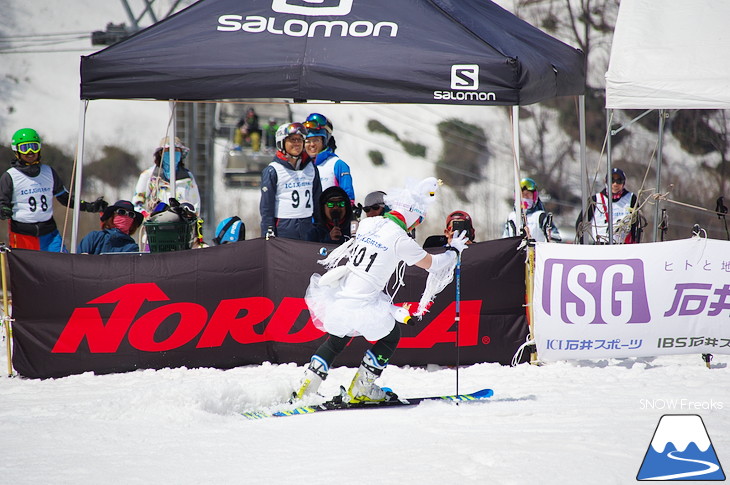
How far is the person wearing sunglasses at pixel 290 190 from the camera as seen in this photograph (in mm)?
8680

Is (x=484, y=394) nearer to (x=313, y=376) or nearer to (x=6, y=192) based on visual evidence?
(x=313, y=376)

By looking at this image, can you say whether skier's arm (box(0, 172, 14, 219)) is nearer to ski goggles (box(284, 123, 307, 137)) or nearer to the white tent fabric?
ski goggles (box(284, 123, 307, 137))

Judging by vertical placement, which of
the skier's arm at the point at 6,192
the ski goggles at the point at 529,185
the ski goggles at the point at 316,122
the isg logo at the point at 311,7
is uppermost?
the isg logo at the point at 311,7

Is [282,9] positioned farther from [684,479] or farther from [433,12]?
[684,479]

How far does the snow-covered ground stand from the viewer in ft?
14.7

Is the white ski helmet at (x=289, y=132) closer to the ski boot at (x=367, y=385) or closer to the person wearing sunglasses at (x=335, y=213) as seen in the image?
the person wearing sunglasses at (x=335, y=213)

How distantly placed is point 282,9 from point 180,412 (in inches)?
197

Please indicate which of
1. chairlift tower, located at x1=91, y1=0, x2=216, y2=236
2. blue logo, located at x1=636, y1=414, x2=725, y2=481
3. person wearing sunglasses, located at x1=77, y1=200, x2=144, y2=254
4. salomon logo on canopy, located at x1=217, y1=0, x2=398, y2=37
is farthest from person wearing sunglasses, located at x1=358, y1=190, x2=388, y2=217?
chairlift tower, located at x1=91, y1=0, x2=216, y2=236

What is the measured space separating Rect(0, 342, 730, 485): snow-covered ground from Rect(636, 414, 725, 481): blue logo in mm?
95

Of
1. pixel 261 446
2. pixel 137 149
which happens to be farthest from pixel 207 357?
pixel 137 149

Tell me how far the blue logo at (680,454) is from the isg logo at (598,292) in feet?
8.91

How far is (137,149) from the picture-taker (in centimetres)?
2398
